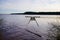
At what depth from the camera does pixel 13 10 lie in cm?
156

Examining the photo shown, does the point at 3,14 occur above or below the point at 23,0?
below

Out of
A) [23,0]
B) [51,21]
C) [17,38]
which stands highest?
[23,0]

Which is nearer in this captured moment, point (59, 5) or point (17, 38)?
point (17, 38)

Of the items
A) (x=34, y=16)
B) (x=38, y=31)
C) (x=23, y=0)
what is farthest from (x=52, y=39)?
(x=23, y=0)

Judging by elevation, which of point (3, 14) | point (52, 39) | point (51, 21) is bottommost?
point (52, 39)

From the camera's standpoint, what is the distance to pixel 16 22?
158 centimetres

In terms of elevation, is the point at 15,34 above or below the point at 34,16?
below

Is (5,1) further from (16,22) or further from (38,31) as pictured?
(38,31)

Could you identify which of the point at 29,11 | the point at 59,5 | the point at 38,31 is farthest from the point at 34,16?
the point at 59,5

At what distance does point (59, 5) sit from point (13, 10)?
778 millimetres

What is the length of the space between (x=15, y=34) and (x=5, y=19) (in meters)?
0.29

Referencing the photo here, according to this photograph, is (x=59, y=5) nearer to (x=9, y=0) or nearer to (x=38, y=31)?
(x=38, y=31)

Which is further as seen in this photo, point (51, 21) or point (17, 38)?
point (51, 21)

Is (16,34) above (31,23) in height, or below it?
below
